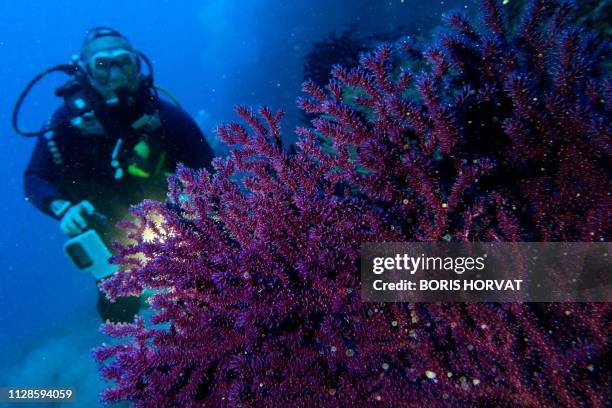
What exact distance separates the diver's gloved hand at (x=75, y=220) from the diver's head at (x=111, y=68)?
196 cm

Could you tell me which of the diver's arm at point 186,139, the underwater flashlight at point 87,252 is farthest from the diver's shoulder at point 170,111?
the underwater flashlight at point 87,252

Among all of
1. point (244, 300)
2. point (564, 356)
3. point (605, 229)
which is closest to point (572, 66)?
point (605, 229)

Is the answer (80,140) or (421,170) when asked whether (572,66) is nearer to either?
(421,170)

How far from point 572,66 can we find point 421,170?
102 centimetres

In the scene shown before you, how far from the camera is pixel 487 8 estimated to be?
245cm

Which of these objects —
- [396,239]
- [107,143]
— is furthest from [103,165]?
[396,239]

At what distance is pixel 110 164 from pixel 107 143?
34 cm

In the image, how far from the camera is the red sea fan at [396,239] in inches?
74.2

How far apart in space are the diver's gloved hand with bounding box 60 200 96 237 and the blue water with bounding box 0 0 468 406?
3.14 m

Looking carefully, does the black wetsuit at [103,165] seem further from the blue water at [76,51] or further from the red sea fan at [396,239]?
the red sea fan at [396,239]

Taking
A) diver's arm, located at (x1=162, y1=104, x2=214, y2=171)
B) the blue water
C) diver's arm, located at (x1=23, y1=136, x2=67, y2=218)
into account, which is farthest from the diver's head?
the blue water

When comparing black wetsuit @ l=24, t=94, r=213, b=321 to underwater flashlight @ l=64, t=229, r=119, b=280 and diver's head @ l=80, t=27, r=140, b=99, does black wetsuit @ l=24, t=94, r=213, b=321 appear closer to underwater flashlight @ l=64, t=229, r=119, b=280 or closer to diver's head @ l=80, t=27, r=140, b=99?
diver's head @ l=80, t=27, r=140, b=99

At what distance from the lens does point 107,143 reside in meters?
5.98

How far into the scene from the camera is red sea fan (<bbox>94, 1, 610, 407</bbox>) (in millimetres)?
1886
